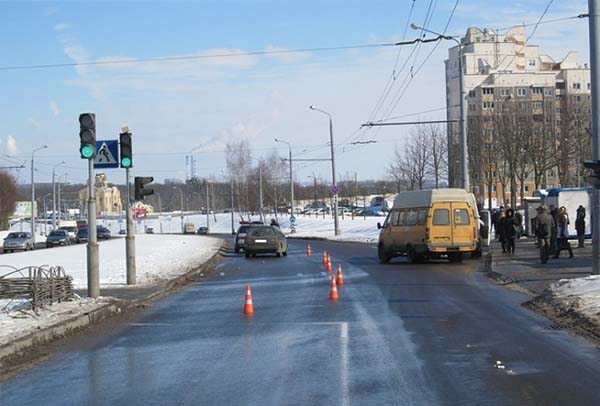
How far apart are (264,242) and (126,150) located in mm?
17003

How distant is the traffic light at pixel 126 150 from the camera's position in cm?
2097

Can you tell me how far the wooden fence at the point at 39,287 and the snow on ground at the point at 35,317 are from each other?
17cm

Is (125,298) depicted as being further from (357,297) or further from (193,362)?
(193,362)

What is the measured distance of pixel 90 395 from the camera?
A: 27.8ft

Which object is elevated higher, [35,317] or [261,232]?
[261,232]

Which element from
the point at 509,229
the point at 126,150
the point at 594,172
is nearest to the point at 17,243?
the point at 509,229

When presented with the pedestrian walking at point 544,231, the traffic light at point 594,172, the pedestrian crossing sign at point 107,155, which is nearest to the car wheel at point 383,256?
the pedestrian walking at point 544,231

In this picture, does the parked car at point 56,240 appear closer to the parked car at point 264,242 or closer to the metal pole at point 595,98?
the parked car at point 264,242

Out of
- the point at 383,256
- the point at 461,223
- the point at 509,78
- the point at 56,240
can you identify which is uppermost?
the point at 509,78

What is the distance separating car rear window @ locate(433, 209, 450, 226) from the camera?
2834 centimetres

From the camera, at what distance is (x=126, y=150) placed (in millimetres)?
21078

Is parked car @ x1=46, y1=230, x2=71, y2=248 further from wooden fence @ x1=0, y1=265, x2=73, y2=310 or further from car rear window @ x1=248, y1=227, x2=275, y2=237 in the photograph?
wooden fence @ x1=0, y1=265, x2=73, y2=310

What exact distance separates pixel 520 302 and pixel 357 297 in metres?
3.40

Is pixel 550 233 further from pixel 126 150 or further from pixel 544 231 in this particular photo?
pixel 126 150
